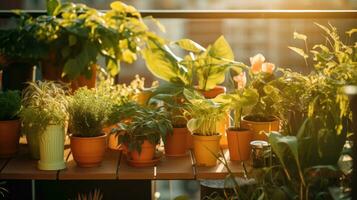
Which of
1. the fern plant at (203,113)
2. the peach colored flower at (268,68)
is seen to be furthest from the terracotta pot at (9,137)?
the peach colored flower at (268,68)

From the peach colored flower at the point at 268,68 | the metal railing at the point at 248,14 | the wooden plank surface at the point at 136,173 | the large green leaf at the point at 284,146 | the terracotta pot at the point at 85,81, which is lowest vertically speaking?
the wooden plank surface at the point at 136,173

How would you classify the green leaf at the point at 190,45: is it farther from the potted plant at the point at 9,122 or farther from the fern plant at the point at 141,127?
the potted plant at the point at 9,122

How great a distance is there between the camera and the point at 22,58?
3270mm

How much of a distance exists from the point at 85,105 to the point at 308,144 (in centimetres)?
98

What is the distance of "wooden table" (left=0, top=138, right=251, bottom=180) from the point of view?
8.88 ft

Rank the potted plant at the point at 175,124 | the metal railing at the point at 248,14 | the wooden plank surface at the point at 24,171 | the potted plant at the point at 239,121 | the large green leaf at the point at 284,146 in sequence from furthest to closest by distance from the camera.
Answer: the metal railing at the point at 248,14
the potted plant at the point at 175,124
the potted plant at the point at 239,121
the wooden plank surface at the point at 24,171
the large green leaf at the point at 284,146

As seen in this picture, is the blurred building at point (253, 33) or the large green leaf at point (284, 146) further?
the blurred building at point (253, 33)

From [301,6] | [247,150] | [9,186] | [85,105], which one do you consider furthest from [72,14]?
[301,6]

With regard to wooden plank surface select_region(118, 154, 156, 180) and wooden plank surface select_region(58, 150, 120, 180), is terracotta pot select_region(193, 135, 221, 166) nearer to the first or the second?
wooden plank surface select_region(118, 154, 156, 180)

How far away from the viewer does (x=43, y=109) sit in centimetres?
272

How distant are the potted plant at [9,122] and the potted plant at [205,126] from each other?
0.80 meters

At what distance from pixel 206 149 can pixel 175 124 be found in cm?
26

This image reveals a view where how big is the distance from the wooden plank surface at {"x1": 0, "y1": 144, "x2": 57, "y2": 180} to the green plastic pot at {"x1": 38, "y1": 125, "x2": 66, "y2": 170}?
3 cm

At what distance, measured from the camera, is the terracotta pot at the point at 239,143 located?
9.32 ft
